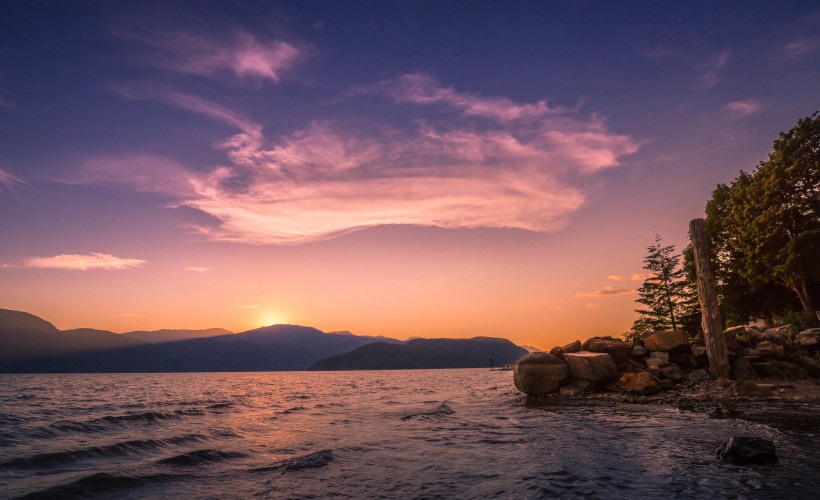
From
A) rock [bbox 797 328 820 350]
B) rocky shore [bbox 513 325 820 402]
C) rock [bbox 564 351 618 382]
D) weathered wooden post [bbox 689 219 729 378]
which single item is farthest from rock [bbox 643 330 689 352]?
rock [bbox 797 328 820 350]

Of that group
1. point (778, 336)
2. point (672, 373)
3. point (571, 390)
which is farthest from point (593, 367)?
point (778, 336)

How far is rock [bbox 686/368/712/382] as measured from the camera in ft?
75.7

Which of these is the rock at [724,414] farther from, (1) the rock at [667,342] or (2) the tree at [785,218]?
(2) the tree at [785,218]

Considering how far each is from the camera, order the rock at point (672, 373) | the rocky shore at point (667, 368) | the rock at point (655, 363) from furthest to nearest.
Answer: the rock at point (655, 363) → the rock at point (672, 373) → the rocky shore at point (667, 368)

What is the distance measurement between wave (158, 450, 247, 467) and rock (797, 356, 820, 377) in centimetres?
2933

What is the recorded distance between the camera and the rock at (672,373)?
77.9 feet

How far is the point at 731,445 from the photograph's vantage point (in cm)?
872

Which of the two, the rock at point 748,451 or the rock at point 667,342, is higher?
the rock at point 667,342

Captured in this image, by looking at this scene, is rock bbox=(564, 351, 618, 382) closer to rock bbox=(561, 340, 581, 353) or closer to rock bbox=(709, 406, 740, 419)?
rock bbox=(561, 340, 581, 353)

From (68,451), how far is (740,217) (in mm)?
48534

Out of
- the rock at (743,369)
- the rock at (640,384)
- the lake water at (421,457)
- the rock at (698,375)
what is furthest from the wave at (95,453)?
the rock at (743,369)

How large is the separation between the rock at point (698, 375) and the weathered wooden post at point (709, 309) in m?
0.33

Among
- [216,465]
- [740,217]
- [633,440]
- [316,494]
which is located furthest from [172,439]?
[740,217]

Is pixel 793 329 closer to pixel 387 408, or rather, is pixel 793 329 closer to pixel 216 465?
pixel 387 408
